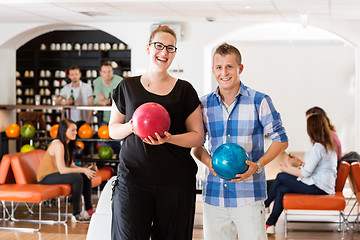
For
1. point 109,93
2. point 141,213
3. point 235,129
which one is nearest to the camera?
point 141,213

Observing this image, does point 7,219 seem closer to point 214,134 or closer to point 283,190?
point 283,190

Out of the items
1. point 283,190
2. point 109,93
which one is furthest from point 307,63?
point 283,190

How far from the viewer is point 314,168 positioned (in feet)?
19.2

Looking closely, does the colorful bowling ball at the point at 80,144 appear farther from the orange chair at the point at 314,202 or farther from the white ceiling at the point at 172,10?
the orange chair at the point at 314,202

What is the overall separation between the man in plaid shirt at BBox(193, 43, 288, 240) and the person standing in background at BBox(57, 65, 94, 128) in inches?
234

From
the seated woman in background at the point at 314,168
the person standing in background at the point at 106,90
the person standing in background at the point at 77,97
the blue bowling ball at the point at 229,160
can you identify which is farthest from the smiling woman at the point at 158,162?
the person standing in background at the point at 77,97

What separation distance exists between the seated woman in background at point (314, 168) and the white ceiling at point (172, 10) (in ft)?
7.81

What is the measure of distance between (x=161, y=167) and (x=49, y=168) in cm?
445

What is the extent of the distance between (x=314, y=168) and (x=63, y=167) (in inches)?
113

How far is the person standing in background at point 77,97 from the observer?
8.70 meters

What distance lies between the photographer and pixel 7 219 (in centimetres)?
701

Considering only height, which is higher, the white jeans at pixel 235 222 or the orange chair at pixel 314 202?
the white jeans at pixel 235 222

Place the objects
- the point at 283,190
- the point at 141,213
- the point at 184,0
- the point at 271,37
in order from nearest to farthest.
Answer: the point at 141,213
the point at 283,190
the point at 184,0
the point at 271,37

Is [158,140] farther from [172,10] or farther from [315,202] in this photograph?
[172,10]
